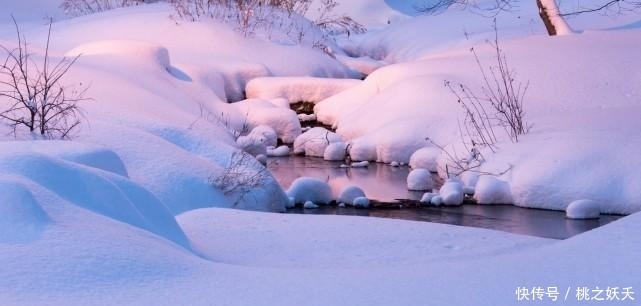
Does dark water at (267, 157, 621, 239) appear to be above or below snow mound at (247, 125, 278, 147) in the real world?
below

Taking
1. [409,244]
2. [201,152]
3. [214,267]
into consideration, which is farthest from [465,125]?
[214,267]

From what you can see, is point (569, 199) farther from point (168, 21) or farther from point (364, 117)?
point (168, 21)

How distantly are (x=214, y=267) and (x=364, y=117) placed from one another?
338 inches

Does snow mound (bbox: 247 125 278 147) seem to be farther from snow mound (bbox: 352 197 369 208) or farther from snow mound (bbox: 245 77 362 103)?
snow mound (bbox: 352 197 369 208)

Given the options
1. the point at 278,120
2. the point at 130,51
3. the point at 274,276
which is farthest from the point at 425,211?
the point at 130,51

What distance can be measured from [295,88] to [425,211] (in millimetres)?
6679

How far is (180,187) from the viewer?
22.7 feet

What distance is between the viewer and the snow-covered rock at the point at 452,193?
8.32m

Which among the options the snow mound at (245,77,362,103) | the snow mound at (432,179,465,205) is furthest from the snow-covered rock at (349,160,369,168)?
the snow mound at (245,77,362,103)

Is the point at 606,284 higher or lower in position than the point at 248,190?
lower

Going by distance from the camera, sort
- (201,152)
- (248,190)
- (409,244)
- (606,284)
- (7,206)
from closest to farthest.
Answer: (606,284) → (7,206) → (409,244) → (248,190) → (201,152)

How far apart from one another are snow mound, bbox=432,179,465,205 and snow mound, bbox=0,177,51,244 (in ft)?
16.6

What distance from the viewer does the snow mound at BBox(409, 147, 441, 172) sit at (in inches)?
396

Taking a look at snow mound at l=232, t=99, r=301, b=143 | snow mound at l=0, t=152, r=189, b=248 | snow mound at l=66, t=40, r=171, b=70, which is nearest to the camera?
snow mound at l=0, t=152, r=189, b=248
